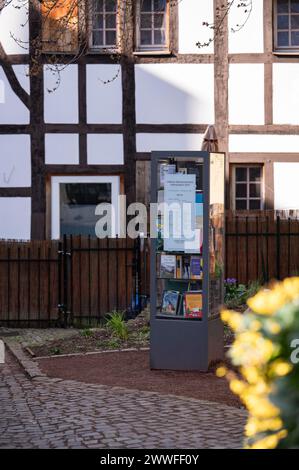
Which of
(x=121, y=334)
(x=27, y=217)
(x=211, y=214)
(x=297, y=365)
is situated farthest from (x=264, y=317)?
(x=27, y=217)

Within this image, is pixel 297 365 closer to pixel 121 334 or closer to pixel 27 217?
pixel 121 334

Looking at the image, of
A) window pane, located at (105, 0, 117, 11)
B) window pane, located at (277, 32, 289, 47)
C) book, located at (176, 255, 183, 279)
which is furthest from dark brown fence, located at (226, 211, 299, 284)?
book, located at (176, 255, 183, 279)

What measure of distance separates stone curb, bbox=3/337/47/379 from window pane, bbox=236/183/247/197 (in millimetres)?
5992

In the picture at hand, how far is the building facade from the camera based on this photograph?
673 inches

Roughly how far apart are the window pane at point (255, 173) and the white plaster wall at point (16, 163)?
4.11 m

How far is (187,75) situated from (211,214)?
26.5 feet

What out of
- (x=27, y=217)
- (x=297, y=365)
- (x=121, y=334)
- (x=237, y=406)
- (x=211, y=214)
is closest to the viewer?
(x=297, y=365)

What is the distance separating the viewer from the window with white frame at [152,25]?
1748cm

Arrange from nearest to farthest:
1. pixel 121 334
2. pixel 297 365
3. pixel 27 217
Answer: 1. pixel 297 365
2. pixel 121 334
3. pixel 27 217

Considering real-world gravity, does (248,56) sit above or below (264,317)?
above

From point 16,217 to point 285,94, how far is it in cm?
540

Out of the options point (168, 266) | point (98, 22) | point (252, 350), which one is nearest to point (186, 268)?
point (168, 266)

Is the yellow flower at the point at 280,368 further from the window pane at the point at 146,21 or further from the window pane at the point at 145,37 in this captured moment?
the window pane at the point at 146,21

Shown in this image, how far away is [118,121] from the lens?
17109 mm
